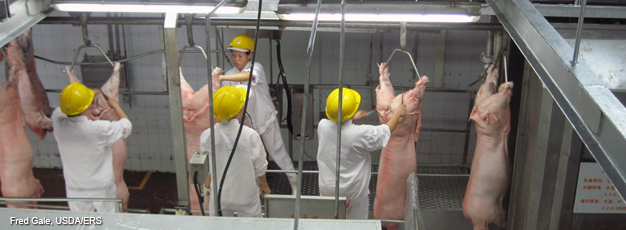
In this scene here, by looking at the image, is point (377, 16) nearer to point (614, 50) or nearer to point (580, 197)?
point (614, 50)

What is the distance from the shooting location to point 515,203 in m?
3.42

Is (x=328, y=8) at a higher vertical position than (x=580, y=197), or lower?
higher

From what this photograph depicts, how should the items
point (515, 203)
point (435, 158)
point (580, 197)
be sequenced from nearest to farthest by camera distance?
point (580, 197) → point (515, 203) → point (435, 158)

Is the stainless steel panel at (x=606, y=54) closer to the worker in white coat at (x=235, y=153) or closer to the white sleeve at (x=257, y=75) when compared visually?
the worker in white coat at (x=235, y=153)

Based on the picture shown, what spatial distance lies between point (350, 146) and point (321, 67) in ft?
7.23

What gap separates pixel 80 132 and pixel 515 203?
11.0ft

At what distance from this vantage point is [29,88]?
379cm

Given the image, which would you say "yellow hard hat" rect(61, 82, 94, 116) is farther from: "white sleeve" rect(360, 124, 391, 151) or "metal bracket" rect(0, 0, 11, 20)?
"white sleeve" rect(360, 124, 391, 151)

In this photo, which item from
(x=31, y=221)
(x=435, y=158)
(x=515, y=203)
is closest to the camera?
(x=31, y=221)

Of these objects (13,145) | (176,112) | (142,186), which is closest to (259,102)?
(176,112)

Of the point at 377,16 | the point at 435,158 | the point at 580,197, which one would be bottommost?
the point at 435,158

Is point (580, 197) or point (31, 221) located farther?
point (580, 197)

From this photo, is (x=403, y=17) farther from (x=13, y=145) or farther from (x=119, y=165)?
(x=13, y=145)

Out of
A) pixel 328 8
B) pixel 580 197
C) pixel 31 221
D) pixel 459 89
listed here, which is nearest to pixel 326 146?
pixel 328 8
